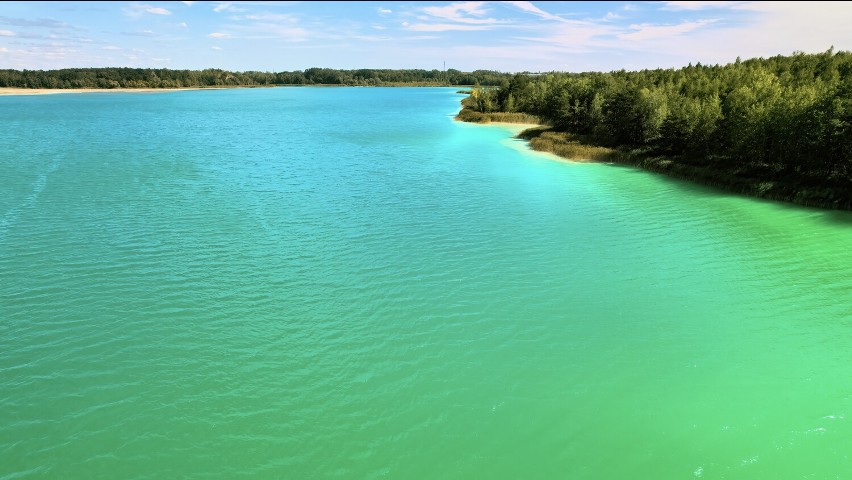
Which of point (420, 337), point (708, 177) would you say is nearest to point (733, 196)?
point (708, 177)

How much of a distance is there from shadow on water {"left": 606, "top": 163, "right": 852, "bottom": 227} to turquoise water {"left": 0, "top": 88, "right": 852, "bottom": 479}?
0.38m

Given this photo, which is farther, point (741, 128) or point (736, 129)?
point (736, 129)

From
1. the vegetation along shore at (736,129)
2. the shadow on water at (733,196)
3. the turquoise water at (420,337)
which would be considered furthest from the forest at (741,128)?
the turquoise water at (420,337)

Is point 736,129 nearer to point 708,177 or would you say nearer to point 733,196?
point 708,177

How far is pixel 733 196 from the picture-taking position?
3444cm

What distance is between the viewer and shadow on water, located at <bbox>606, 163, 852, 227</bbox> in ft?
94.3

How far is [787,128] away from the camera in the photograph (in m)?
34.3

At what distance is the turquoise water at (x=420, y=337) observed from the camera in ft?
36.0

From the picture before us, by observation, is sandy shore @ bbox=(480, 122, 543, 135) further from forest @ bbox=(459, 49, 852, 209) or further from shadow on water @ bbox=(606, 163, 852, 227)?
shadow on water @ bbox=(606, 163, 852, 227)

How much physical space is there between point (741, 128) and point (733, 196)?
676cm

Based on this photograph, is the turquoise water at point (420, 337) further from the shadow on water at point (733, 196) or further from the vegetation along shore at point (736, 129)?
the vegetation along shore at point (736, 129)

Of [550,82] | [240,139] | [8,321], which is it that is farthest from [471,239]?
[550,82]

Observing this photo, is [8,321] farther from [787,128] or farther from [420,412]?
[787,128]

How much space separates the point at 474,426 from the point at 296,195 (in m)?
24.4
